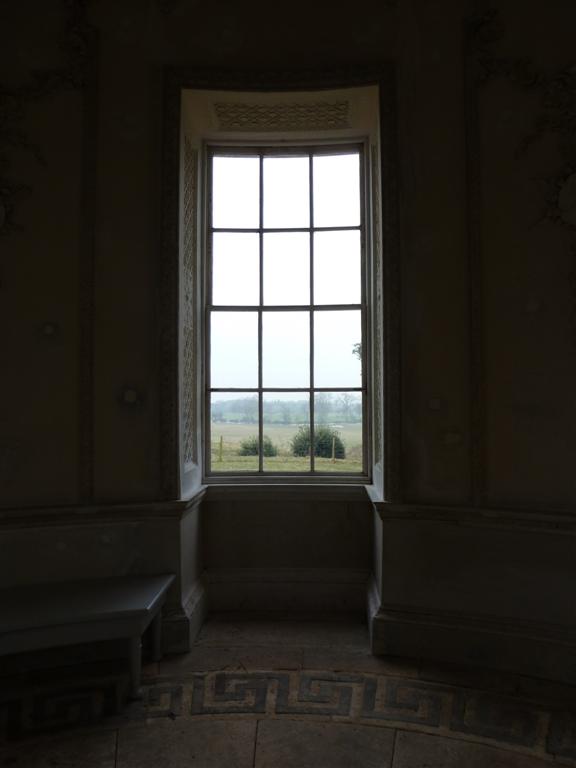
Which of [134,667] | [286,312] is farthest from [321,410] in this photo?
[134,667]

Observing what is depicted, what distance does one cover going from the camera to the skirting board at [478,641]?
2.30 m

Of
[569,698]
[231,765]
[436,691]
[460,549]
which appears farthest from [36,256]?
[569,698]

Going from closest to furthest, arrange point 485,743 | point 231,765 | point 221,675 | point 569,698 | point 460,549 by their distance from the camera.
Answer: point 231,765
point 485,743
point 569,698
point 221,675
point 460,549

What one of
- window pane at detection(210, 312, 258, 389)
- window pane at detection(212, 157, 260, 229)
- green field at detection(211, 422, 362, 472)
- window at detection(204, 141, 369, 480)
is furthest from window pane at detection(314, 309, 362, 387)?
window pane at detection(212, 157, 260, 229)

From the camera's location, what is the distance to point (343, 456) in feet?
10.3

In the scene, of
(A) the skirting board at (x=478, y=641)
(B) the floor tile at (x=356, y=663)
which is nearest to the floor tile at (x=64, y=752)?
(B) the floor tile at (x=356, y=663)

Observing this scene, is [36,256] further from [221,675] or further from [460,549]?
[460,549]

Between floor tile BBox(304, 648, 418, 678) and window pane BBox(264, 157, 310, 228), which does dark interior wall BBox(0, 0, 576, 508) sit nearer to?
window pane BBox(264, 157, 310, 228)

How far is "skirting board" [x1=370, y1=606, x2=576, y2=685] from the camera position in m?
2.30

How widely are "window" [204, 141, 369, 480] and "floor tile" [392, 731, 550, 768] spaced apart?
1.45 meters

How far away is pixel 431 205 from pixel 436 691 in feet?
7.60

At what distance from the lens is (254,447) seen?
3.17m

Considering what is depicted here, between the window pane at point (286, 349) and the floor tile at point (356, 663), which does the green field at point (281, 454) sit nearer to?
the window pane at point (286, 349)

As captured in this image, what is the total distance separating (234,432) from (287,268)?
1.11 metres
